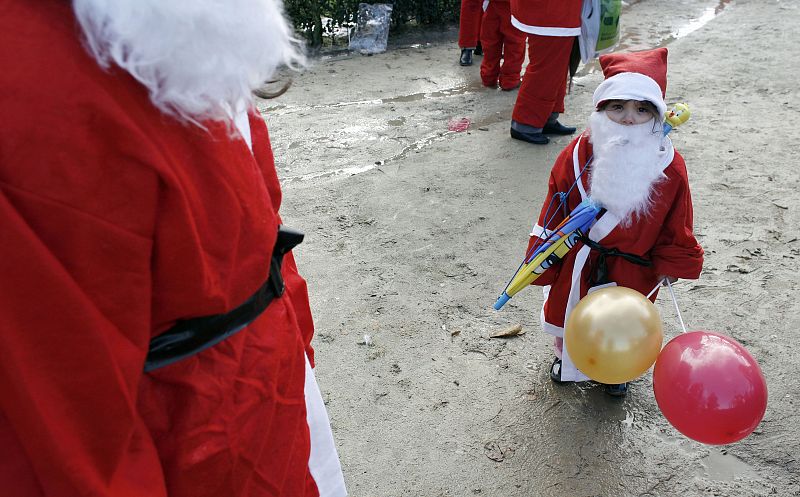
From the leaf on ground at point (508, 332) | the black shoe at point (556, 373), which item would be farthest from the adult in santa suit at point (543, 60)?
the black shoe at point (556, 373)

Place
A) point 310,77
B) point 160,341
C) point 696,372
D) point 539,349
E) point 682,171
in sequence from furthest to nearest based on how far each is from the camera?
point 310,77
point 539,349
point 682,171
point 696,372
point 160,341

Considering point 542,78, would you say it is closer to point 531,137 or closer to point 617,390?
point 531,137

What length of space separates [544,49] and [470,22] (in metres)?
2.02

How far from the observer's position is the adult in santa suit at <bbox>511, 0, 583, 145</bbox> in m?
4.52

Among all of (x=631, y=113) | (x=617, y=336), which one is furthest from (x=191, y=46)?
(x=631, y=113)

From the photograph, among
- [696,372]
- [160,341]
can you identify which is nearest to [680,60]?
[696,372]

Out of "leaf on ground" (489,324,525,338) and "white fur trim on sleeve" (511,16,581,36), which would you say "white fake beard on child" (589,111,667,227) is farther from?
"white fur trim on sleeve" (511,16,581,36)

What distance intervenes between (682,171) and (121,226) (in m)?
1.94

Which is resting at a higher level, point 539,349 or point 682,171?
point 682,171

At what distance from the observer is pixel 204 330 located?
1.19m

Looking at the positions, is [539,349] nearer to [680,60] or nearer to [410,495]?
[410,495]

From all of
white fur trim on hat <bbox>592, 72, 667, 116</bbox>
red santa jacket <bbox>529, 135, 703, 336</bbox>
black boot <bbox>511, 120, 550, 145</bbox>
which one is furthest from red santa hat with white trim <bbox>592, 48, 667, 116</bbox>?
black boot <bbox>511, 120, 550, 145</bbox>

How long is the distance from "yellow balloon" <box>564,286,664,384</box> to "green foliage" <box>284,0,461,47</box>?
18.0 feet

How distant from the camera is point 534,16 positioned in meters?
4.55
